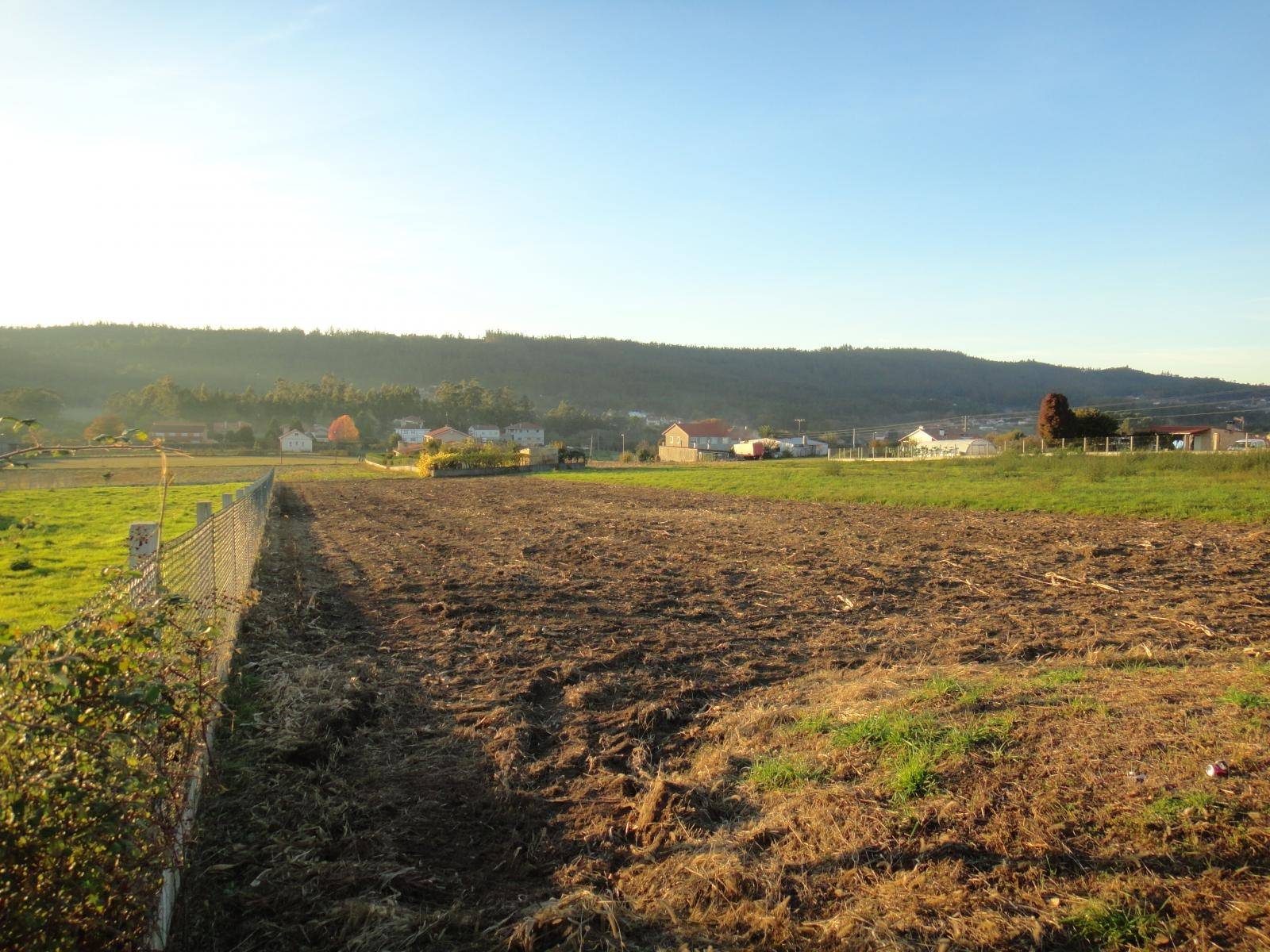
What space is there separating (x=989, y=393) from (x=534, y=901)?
163m

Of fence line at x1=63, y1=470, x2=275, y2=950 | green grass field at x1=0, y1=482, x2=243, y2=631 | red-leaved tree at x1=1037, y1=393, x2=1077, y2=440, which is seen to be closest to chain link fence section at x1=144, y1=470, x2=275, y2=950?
fence line at x1=63, y1=470, x2=275, y2=950

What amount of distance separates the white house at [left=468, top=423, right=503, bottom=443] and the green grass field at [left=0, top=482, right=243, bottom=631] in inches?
3456

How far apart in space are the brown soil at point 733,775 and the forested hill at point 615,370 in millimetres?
136288

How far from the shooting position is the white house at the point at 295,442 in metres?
91.6

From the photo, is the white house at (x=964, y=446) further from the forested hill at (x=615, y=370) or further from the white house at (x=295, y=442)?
the white house at (x=295, y=442)

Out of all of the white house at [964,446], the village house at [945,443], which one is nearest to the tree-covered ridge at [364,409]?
the village house at [945,443]

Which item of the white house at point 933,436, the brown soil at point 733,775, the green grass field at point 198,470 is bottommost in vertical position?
the green grass field at point 198,470

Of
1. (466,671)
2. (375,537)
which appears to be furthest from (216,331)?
(466,671)

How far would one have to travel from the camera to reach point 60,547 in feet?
43.6

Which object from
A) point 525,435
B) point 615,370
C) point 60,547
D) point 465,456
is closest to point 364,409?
point 525,435

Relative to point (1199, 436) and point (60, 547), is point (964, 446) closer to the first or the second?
point (1199, 436)

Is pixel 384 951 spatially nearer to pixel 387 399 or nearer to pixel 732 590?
pixel 732 590

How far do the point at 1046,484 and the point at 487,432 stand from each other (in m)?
99.4

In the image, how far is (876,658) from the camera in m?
6.98
